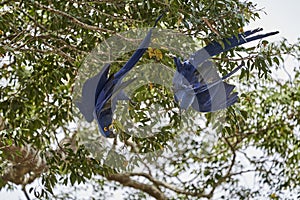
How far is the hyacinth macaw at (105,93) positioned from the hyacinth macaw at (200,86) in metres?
0.09

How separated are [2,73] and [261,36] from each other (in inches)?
44.6

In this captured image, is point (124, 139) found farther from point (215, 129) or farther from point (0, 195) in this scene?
point (0, 195)

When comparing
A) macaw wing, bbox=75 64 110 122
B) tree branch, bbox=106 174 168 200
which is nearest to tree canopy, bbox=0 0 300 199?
macaw wing, bbox=75 64 110 122

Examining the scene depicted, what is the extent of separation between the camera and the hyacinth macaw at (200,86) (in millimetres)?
1159

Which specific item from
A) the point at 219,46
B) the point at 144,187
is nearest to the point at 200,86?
the point at 219,46

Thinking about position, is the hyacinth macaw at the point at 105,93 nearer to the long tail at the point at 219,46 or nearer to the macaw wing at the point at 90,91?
the macaw wing at the point at 90,91

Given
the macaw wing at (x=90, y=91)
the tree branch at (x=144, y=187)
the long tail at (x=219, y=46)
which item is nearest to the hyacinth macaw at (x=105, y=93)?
the macaw wing at (x=90, y=91)

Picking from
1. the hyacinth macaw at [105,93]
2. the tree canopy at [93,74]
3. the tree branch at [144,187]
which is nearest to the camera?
the hyacinth macaw at [105,93]

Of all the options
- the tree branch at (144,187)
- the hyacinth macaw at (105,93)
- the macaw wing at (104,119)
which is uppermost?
the tree branch at (144,187)

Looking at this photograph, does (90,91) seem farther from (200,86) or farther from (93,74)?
(200,86)

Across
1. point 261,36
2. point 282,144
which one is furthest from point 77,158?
point 282,144

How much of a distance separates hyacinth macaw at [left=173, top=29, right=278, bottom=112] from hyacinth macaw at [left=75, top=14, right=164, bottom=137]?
9 cm

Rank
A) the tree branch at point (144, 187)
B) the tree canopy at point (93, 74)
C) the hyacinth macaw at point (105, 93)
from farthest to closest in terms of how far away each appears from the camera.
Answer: the tree branch at point (144, 187) < the tree canopy at point (93, 74) < the hyacinth macaw at point (105, 93)

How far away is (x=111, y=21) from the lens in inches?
65.4
